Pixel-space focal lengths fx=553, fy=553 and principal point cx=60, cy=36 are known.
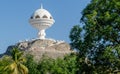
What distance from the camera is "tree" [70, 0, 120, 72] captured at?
35.7m

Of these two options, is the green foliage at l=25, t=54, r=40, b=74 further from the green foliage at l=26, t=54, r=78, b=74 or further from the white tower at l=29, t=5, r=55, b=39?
the white tower at l=29, t=5, r=55, b=39

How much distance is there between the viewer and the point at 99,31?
36.1 m

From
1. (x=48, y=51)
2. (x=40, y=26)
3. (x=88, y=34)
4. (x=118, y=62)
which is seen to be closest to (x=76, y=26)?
(x=88, y=34)

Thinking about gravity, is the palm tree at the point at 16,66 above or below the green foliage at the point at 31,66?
below

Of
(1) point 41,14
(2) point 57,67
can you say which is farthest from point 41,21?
(2) point 57,67

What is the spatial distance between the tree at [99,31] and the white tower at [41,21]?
11429 centimetres

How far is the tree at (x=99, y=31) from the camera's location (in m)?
35.7

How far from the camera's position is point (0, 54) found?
459ft

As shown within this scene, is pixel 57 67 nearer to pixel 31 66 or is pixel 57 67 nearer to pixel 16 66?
pixel 31 66

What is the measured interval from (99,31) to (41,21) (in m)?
117

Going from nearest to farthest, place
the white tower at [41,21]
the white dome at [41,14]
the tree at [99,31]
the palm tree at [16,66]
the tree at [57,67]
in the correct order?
the tree at [99,31], the palm tree at [16,66], the tree at [57,67], the white tower at [41,21], the white dome at [41,14]

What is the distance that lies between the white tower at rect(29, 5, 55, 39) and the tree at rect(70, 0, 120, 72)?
114m

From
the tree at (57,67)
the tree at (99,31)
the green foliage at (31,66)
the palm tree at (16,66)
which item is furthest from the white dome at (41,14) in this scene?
the tree at (99,31)

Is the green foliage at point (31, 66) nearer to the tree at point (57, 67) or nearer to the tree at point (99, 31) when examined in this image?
the tree at point (57, 67)
